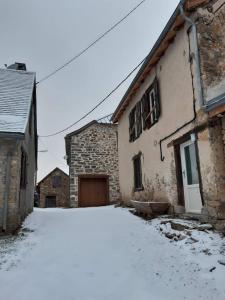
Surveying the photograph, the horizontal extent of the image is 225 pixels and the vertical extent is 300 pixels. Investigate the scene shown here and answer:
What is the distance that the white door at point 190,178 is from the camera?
20.2 feet

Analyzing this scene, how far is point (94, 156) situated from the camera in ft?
53.9

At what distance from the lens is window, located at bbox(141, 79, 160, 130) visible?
27.0 ft

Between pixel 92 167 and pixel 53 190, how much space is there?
46.5ft

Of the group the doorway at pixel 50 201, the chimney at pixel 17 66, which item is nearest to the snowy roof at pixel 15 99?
the chimney at pixel 17 66

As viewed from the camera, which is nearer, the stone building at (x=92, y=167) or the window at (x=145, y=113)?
the window at (x=145, y=113)

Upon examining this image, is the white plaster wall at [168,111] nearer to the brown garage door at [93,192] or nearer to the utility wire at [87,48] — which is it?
the utility wire at [87,48]

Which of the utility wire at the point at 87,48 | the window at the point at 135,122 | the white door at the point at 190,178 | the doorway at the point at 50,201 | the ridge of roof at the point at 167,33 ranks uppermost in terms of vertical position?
the utility wire at the point at 87,48

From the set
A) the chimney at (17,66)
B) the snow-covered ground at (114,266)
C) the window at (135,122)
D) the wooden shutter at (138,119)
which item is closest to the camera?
the snow-covered ground at (114,266)

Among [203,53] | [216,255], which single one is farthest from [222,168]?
[203,53]

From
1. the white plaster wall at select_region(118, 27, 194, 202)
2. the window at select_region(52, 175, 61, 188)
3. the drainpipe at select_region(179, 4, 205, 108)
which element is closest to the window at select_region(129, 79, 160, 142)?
the white plaster wall at select_region(118, 27, 194, 202)

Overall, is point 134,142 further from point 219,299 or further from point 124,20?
point 219,299

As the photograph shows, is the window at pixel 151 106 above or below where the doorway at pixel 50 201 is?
above

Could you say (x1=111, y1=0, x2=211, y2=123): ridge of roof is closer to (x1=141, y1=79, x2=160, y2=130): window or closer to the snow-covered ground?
(x1=141, y1=79, x2=160, y2=130): window

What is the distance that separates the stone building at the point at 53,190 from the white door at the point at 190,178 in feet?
76.2
